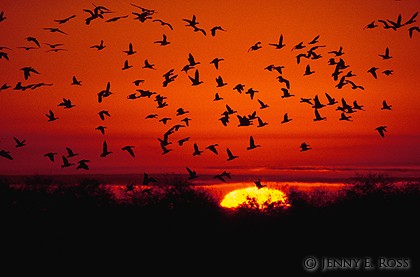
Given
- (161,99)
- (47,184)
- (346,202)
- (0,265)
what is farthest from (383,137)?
(47,184)

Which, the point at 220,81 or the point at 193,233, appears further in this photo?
the point at 193,233

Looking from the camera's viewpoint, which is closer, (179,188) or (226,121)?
(226,121)

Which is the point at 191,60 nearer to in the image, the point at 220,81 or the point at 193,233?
the point at 220,81

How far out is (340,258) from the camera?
7188 cm

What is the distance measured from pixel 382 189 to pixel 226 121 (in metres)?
71.6

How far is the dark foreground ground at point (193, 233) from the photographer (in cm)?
6981

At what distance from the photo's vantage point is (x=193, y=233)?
79.6m

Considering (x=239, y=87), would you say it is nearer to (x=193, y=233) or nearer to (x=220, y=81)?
(x=220, y=81)

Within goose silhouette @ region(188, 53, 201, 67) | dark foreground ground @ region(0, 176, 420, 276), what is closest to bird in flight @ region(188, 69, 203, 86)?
goose silhouette @ region(188, 53, 201, 67)

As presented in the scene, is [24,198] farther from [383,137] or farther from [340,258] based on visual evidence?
[383,137]

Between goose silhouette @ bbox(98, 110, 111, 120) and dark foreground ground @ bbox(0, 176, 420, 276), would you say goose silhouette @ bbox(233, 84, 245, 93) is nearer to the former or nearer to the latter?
goose silhouette @ bbox(98, 110, 111, 120)

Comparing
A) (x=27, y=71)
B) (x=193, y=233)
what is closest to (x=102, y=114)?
(x=27, y=71)

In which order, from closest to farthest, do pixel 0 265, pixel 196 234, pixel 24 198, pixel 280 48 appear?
pixel 280 48 → pixel 0 265 → pixel 196 234 → pixel 24 198

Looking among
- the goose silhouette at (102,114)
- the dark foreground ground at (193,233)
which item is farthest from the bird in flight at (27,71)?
the dark foreground ground at (193,233)
